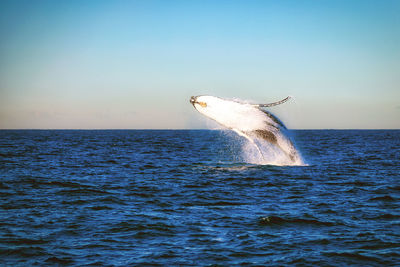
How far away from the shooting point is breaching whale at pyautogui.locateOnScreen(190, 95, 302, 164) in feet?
60.2

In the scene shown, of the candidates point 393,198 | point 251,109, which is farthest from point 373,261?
point 251,109

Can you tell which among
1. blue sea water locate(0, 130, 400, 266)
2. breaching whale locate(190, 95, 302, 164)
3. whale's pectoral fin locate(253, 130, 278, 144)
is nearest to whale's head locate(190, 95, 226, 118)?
breaching whale locate(190, 95, 302, 164)

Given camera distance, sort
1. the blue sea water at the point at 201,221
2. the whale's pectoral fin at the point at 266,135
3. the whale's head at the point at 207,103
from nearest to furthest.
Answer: the blue sea water at the point at 201,221
the whale's head at the point at 207,103
the whale's pectoral fin at the point at 266,135

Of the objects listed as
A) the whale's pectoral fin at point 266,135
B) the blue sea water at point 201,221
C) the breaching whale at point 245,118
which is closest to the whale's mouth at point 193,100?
the breaching whale at point 245,118

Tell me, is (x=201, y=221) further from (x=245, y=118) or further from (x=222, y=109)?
(x=245, y=118)

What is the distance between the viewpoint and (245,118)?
62.2 ft

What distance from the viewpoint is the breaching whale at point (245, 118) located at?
723 inches

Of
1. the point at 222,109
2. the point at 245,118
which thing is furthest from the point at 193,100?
the point at 245,118

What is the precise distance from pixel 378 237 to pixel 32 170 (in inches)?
855

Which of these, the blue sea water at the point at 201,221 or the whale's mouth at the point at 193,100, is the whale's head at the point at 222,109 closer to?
the whale's mouth at the point at 193,100

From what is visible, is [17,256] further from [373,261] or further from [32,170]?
[32,170]

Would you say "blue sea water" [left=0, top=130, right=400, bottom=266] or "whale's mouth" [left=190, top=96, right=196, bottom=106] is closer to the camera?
"blue sea water" [left=0, top=130, right=400, bottom=266]

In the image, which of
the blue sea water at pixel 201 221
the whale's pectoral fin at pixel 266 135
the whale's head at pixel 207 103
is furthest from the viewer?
the whale's pectoral fin at pixel 266 135

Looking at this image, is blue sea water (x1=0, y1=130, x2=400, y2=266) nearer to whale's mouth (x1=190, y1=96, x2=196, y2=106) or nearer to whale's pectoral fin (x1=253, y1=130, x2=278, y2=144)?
whale's pectoral fin (x1=253, y1=130, x2=278, y2=144)
